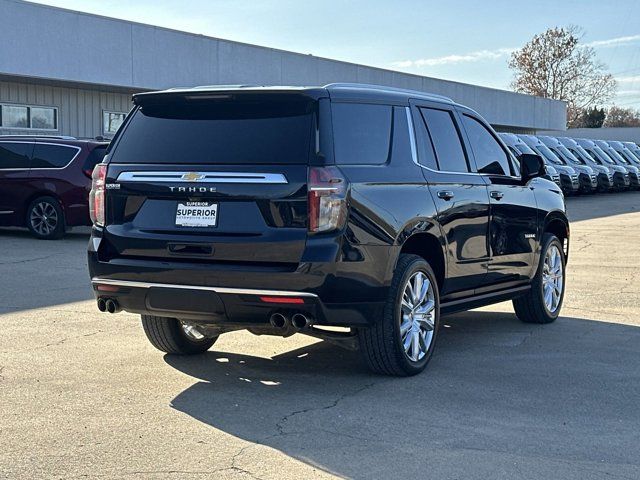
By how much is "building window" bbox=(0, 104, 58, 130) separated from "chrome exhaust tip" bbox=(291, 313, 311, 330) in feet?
67.3

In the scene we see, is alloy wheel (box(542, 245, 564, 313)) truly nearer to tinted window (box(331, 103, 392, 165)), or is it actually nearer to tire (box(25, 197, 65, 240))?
tinted window (box(331, 103, 392, 165))

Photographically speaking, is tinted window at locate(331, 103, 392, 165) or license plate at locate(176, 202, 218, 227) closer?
license plate at locate(176, 202, 218, 227)

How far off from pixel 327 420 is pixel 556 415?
4.39 ft

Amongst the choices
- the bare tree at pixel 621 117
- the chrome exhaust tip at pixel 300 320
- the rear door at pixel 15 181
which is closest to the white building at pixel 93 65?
the rear door at pixel 15 181

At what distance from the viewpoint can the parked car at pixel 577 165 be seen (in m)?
33.1

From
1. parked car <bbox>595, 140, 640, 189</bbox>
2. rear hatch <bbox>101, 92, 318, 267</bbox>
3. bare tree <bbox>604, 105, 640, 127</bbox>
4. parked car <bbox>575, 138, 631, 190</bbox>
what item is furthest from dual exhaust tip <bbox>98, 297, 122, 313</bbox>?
bare tree <bbox>604, 105, 640, 127</bbox>

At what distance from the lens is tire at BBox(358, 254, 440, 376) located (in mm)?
6094

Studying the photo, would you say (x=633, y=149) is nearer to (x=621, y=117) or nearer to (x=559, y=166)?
(x=559, y=166)

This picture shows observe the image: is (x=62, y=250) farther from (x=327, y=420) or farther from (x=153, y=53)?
(x=153, y=53)

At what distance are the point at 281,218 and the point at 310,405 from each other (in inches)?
44.4

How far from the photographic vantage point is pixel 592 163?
1393 inches

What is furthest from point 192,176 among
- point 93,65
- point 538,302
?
point 93,65

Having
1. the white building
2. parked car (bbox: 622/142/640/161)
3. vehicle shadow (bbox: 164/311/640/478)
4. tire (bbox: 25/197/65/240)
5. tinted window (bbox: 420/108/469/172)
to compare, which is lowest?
vehicle shadow (bbox: 164/311/640/478)

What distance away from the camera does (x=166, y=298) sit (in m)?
5.81
